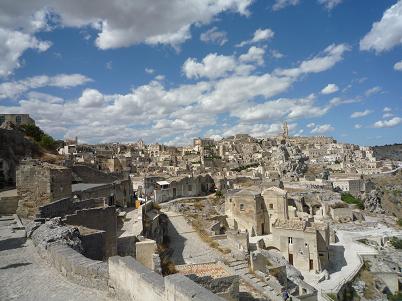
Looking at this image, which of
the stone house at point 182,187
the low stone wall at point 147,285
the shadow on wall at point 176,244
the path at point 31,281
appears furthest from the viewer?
the stone house at point 182,187

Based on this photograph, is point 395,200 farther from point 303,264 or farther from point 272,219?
point 303,264

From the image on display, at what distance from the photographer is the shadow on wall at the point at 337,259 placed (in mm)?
25953

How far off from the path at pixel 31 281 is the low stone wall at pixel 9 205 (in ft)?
17.7

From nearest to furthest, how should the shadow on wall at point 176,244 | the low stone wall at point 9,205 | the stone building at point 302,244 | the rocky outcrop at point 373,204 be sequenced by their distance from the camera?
1. the low stone wall at point 9,205
2. the shadow on wall at point 176,244
3. the stone building at point 302,244
4. the rocky outcrop at point 373,204

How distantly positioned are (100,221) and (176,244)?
32.8ft

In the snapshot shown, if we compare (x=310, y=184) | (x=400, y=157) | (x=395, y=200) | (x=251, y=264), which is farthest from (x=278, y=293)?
(x=400, y=157)

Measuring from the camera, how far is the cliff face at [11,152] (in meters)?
21.7

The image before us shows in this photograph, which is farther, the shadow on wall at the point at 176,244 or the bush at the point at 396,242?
the bush at the point at 396,242

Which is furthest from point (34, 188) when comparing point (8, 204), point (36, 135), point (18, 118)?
point (18, 118)

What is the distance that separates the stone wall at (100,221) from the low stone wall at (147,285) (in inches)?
213

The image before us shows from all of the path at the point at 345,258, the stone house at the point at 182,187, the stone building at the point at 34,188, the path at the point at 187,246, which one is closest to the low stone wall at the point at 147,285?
the stone building at the point at 34,188

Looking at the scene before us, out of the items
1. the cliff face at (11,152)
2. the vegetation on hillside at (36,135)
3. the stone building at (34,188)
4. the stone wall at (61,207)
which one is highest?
the vegetation on hillside at (36,135)

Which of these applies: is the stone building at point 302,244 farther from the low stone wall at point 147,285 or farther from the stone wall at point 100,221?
the low stone wall at point 147,285

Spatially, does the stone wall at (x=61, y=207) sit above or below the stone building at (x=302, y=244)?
above
